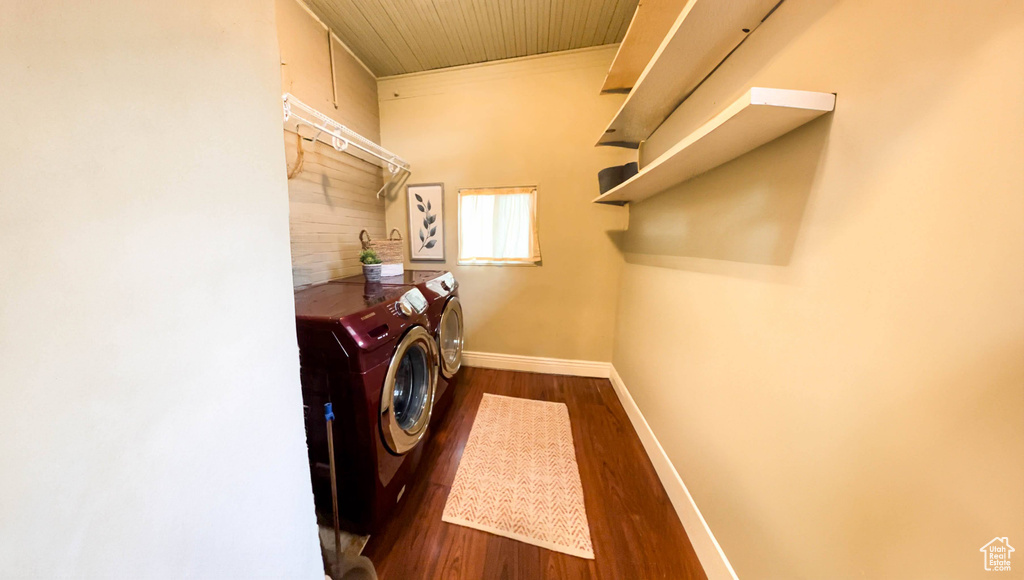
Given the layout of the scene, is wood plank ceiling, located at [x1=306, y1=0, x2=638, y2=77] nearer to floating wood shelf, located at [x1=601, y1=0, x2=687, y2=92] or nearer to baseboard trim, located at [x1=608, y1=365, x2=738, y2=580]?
floating wood shelf, located at [x1=601, y1=0, x2=687, y2=92]

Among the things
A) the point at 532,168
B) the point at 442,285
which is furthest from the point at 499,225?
the point at 442,285

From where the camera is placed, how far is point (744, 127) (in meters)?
0.74

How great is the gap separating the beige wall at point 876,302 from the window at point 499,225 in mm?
1434

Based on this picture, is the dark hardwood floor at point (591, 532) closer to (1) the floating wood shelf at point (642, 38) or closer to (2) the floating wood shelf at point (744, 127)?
(2) the floating wood shelf at point (744, 127)

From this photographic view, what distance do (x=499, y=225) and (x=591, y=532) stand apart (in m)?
2.02

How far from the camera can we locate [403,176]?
2416 millimetres

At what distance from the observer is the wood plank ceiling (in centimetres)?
172

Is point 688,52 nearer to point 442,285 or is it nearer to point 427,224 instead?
point 442,285

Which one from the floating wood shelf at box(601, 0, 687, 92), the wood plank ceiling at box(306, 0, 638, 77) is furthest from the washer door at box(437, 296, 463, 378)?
the wood plank ceiling at box(306, 0, 638, 77)

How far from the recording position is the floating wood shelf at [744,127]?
0.63 metres

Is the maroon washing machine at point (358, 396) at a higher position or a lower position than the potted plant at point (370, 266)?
lower

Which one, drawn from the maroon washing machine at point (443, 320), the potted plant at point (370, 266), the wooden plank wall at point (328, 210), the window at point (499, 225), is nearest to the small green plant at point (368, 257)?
the potted plant at point (370, 266)

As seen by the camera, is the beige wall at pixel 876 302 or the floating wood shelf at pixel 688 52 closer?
the beige wall at pixel 876 302

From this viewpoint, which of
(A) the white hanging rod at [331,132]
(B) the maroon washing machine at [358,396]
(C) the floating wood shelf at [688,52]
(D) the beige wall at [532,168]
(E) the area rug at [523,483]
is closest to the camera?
(C) the floating wood shelf at [688,52]
